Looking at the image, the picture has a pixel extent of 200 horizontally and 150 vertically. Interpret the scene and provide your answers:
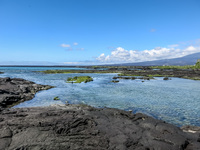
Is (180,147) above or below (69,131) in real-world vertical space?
below

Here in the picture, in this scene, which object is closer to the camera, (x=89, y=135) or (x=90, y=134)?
(x=89, y=135)

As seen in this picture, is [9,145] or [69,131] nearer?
[9,145]

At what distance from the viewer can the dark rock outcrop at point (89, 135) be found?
13258 mm

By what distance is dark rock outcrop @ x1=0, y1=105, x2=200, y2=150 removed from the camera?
1326 centimetres

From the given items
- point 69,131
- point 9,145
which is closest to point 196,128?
point 69,131

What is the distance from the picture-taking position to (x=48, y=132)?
48.7 ft

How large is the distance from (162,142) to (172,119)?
9738 mm

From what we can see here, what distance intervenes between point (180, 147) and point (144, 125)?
461cm

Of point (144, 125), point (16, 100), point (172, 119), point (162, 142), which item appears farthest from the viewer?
point (16, 100)

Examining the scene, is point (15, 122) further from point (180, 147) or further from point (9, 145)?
point (180, 147)

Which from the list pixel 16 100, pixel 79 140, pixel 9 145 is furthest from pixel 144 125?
pixel 16 100

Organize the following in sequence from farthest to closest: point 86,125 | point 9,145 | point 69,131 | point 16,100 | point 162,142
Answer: point 16,100
point 86,125
point 69,131
point 162,142
point 9,145

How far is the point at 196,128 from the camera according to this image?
18203mm

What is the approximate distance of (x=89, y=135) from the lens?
47.9 feet
